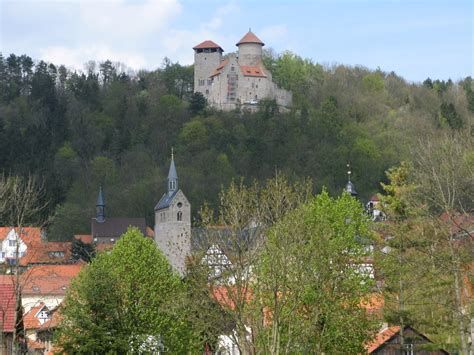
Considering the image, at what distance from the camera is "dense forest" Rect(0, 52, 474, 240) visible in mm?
122000

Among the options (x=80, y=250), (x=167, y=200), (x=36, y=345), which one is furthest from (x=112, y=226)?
(x=36, y=345)

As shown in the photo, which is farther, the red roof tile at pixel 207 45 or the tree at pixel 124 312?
the red roof tile at pixel 207 45

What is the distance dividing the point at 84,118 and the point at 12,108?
9.05 meters

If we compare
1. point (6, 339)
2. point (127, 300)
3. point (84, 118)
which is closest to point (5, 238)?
point (84, 118)

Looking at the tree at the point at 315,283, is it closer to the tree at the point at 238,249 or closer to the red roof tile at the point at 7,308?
the tree at the point at 238,249

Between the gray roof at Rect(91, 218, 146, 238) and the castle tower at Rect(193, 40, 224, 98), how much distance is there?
42.5m

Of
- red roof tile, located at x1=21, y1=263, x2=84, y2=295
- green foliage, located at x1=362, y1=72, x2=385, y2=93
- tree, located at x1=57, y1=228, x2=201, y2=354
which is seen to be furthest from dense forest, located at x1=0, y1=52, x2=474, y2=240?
tree, located at x1=57, y1=228, x2=201, y2=354

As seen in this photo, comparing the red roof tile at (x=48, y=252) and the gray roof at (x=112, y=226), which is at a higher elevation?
the gray roof at (x=112, y=226)

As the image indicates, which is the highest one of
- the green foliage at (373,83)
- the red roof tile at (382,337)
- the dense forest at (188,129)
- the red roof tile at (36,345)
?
the green foliage at (373,83)

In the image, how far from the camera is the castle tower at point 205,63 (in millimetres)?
152675

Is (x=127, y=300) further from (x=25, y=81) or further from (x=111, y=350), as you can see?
(x=25, y=81)

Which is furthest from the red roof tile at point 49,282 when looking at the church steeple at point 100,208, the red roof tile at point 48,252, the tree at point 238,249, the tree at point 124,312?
the tree at point 238,249

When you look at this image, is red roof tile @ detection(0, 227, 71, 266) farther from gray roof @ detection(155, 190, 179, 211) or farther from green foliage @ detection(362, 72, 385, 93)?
green foliage @ detection(362, 72, 385, 93)

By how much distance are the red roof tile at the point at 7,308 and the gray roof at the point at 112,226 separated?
7114 cm
